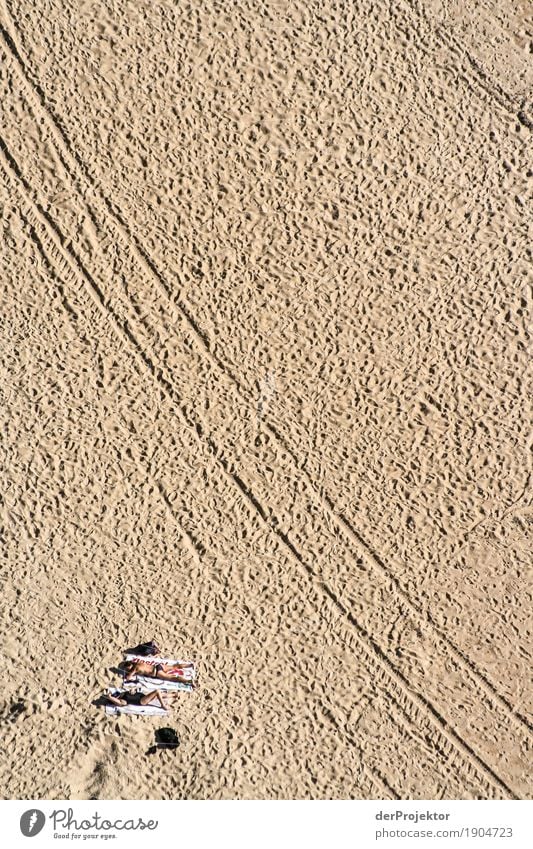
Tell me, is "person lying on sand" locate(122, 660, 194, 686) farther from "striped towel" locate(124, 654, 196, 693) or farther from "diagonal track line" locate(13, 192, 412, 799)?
"diagonal track line" locate(13, 192, 412, 799)

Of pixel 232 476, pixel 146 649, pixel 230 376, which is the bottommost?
pixel 146 649

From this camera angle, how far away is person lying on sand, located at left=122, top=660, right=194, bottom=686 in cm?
268

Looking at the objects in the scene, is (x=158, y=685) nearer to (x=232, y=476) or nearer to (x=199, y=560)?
(x=199, y=560)

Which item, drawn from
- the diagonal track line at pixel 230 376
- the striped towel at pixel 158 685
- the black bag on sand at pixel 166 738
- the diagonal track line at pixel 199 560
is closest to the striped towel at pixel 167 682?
the striped towel at pixel 158 685

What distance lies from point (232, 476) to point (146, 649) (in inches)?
23.9

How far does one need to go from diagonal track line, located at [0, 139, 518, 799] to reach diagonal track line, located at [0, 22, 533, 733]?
15cm

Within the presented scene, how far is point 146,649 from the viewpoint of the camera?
8.84ft

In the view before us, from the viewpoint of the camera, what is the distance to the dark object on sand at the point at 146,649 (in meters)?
2.69

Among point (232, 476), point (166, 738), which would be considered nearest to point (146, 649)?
point (166, 738)

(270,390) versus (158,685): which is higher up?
(270,390)

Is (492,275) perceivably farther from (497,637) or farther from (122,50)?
(122,50)

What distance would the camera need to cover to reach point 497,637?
8.96 ft

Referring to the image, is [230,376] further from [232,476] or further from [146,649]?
[146,649]

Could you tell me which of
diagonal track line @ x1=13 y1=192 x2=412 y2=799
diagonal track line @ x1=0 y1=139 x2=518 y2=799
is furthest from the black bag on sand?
diagonal track line @ x1=0 y1=139 x2=518 y2=799
